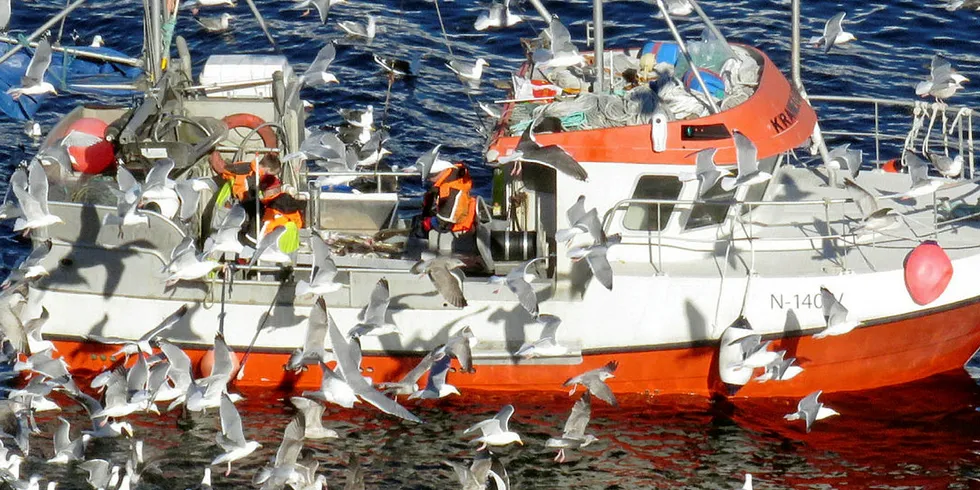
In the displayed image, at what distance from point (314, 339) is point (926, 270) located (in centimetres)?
578

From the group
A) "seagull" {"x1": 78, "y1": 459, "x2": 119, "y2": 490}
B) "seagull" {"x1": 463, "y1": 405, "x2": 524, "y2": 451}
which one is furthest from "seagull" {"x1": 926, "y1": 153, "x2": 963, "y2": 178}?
"seagull" {"x1": 78, "y1": 459, "x2": 119, "y2": 490}

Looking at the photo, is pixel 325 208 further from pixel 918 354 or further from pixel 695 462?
pixel 918 354

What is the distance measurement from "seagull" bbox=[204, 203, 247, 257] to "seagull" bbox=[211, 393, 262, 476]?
51.3 inches

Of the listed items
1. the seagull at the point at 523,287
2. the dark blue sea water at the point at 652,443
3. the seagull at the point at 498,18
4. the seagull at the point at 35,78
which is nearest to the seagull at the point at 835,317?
the dark blue sea water at the point at 652,443

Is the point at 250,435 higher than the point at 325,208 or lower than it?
lower

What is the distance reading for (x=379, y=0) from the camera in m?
27.2

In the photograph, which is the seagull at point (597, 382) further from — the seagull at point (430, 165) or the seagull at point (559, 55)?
the seagull at point (559, 55)

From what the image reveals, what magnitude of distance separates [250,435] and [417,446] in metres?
1.57

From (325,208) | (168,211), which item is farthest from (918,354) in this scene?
(168,211)

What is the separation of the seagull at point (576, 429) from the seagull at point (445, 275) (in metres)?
1.39

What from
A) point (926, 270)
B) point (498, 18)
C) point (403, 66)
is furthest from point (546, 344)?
point (403, 66)

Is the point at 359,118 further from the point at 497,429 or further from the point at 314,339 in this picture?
the point at 497,429

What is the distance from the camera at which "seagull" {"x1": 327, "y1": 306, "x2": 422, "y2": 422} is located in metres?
12.4

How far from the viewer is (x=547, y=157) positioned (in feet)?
44.3
